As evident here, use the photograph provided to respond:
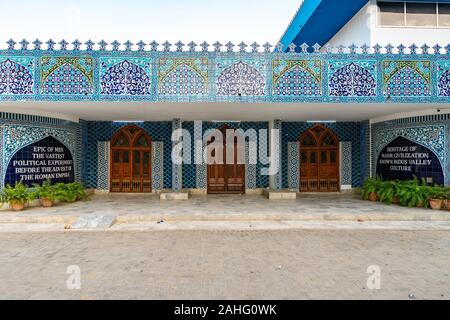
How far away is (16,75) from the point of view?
6.48 metres

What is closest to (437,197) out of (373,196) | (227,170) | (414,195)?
(414,195)

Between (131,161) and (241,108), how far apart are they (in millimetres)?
4811

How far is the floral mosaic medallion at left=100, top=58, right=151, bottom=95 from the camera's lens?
6.63 meters

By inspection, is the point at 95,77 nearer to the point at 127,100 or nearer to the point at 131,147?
the point at 127,100

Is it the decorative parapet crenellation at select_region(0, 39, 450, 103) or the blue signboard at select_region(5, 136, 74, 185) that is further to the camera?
the blue signboard at select_region(5, 136, 74, 185)

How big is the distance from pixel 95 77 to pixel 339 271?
6.10m

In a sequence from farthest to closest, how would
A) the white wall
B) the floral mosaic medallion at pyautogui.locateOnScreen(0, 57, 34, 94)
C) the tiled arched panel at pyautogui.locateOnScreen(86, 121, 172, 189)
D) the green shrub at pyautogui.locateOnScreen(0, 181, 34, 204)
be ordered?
1. the tiled arched panel at pyautogui.locateOnScreen(86, 121, 172, 189)
2. the white wall
3. the green shrub at pyautogui.locateOnScreen(0, 181, 34, 204)
4. the floral mosaic medallion at pyautogui.locateOnScreen(0, 57, 34, 94)

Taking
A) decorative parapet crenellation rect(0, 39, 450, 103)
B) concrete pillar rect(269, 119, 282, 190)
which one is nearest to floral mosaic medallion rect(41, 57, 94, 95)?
decorative parapet crenellation rect(0, 39, 450, 103)

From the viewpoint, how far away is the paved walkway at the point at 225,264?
309 centimetres

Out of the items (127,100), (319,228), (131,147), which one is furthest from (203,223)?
(131,147)

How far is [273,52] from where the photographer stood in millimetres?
6762

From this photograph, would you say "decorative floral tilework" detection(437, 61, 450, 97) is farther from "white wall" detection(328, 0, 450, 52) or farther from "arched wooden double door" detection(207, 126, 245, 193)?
"arched wooden double door" detection(207, 126, 245, 193)

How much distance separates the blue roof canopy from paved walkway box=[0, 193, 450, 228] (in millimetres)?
5899

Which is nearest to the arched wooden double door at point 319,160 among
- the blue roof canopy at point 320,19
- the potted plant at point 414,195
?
the potted plant at point 414,195
